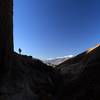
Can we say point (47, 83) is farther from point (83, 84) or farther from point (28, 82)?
point (83, 84)

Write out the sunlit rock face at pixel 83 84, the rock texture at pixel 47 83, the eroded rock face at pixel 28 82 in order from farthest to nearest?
the eroded rock face at pixel 28 82 < the rock texture at pixel 47 83 < the sunlit rock face at pixel 83 84

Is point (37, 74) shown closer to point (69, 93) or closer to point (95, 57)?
point (69, 93)

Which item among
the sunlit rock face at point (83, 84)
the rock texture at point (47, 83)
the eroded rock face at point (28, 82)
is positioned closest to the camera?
the sunlit rock face at point (83, 84)

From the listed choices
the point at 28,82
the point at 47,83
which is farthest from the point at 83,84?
the point at 28,82

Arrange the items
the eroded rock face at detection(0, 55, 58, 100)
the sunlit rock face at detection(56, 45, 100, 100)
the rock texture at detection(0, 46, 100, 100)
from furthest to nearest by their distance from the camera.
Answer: the eroded rock face at detection(0, 55, 58, 100), the rock texture at detection(0, 46, 100, 100), the sunlit rock face at detection(56, 45, 100, 100)

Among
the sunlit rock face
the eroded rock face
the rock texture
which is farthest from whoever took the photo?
the eroded rock face

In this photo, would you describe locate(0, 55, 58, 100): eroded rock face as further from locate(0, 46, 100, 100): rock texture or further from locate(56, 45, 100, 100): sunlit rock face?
locate(56, 45, 100, 100): sunlit rock face

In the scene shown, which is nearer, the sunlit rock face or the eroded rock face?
the sunlit rock face

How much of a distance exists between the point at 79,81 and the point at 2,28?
19.9ft

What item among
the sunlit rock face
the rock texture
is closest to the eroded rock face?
the rock texture

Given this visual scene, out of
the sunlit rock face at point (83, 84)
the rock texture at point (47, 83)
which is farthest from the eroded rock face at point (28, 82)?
the sunlit rock face at point (83, 84)

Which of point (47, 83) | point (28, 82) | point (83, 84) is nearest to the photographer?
point (83, 84)

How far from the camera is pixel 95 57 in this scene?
14.8 metres

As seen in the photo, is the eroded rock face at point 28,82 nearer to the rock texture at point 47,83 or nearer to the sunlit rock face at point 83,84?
the rock texture at point 47,83
